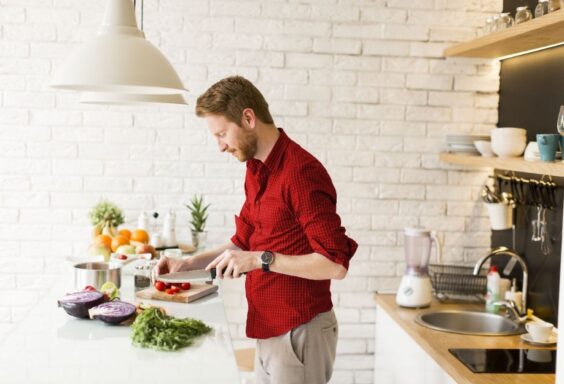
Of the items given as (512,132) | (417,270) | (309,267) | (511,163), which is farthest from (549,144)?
(309,267)

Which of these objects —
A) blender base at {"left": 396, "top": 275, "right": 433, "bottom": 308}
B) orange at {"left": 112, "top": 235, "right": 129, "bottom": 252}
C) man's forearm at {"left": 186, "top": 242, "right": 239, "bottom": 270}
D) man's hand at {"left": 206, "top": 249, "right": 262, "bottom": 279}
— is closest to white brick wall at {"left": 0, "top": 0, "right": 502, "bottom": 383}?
blender base at {"left": 396, "top": 275, "right": 433, "bottom": 308}

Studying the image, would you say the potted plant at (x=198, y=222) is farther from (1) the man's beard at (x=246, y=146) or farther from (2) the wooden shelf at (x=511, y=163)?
(2) the wooden shelf at (x=511, y=163)

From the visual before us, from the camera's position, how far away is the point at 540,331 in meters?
2.97

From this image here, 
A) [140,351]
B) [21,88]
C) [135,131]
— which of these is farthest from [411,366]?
[21,88]

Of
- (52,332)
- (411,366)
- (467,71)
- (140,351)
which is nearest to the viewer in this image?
(140,351)

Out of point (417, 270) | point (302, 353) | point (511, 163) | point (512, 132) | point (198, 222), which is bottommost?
point (302, 353)

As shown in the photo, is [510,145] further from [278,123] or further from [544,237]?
[278,123]

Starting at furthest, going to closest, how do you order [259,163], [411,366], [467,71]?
[467,71]
[411,366]
[259,163]

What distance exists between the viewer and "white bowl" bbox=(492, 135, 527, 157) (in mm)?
3238

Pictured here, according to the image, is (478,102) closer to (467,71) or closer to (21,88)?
(467,71)

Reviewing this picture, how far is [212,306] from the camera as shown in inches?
103

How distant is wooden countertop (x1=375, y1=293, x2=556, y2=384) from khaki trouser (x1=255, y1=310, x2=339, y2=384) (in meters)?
0.54

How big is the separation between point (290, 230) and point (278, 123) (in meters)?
1.47

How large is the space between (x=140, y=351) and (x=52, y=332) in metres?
0.36
